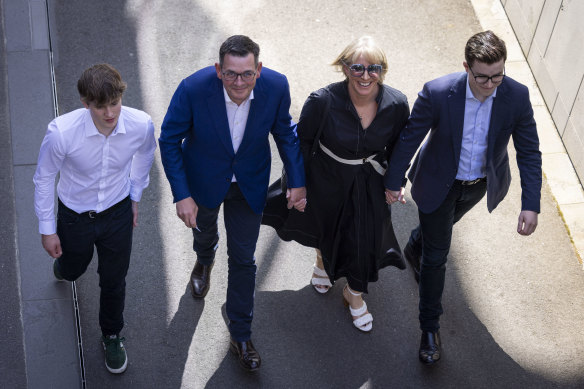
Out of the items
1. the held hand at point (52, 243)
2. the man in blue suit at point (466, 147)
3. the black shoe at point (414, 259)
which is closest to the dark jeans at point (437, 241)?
the man in blue suit at point (466, 147)

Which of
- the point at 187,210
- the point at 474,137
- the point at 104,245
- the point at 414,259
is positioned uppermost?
the point at 474,137

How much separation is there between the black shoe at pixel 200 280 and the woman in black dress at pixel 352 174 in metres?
0.65

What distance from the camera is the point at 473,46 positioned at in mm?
4477

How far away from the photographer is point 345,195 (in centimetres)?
507

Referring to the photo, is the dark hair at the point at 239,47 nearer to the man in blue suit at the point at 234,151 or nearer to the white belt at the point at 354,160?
the man in blue suit at the point at 234,151

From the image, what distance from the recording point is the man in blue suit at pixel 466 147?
182 inches

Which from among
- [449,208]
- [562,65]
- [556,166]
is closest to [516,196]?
[556,166]

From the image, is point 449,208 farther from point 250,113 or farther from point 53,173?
point 53,173

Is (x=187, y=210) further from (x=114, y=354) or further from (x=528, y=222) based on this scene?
(x=528, y=222)

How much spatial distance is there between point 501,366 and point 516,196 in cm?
179

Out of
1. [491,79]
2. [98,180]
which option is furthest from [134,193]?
[491,79]

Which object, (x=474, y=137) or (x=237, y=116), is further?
(x=474, y=137)

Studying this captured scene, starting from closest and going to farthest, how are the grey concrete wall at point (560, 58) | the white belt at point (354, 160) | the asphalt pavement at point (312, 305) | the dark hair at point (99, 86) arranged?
1. the dark hair at point (99, 86)
2. the white belt at point (354, 160)
3. the asphalt pavement at point (312, 305)
4. the grey concrete wall at point (560, 58)

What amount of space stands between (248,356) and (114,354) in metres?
0.89
